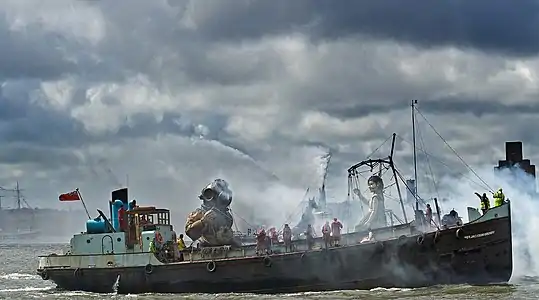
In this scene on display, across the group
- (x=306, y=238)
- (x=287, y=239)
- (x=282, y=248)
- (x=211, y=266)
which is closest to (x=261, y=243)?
(x=282, y=248)

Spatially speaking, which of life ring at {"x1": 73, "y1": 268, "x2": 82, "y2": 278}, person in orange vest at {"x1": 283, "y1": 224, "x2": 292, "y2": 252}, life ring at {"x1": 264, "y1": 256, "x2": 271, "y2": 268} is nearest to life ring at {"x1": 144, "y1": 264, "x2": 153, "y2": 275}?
life ring at {"x1": 73, "y1": 268, "x2": 82, "y2": 278}

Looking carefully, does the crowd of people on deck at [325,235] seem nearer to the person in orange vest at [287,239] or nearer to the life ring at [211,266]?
the person in orange vest at [287,239]

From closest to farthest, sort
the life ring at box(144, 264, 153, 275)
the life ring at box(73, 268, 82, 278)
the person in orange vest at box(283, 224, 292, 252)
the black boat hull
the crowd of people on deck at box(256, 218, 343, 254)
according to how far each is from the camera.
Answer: the black boat hull
the crowd of people on deck at box(256, 218, 343, 254)
the person in orange vest at box(283, 224, 292, 252)
the life ring at box(144, 264, 153, 275)
the life ring at box(73, 268, 82, 278)

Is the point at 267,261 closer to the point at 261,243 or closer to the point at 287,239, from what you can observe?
the point at 261,243

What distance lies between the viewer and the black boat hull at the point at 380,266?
57906mm

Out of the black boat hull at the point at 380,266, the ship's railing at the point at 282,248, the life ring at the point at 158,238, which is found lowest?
the black boat hull at the point at 380,266

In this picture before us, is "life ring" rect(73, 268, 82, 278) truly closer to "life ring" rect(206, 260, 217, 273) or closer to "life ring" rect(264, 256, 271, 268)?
"life ring" rect(206, 260, 217, 273)

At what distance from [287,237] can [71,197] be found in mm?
16543

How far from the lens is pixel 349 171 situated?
63875 mm

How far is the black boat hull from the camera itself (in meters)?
57.9

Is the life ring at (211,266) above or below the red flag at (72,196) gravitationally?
below

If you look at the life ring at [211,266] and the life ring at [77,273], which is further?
the life ring at [77,273]

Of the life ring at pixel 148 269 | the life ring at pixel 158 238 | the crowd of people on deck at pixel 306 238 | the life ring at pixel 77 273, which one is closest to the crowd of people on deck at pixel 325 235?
the crowd of people on deck at pixel 306 238

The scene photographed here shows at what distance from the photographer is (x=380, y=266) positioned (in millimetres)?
58688
